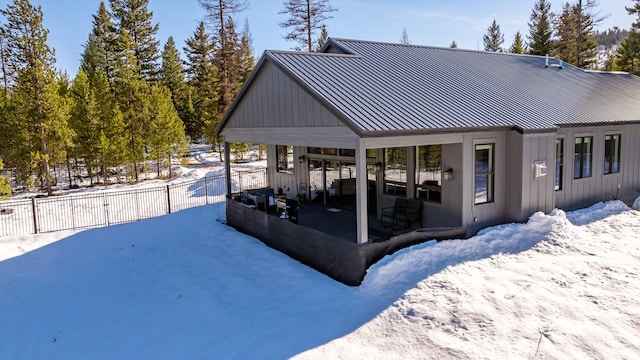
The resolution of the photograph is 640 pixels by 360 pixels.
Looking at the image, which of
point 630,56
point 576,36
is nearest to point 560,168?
point 630,56

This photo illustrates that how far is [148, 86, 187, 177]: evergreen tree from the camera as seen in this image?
28172mm

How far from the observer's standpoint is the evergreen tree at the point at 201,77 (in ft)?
111

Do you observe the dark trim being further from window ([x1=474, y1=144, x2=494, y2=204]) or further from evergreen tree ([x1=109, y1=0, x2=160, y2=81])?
evergreen tree ([x1=109, y1=0, x2=160, y2=81])

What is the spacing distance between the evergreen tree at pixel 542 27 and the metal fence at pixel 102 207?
28365 mm

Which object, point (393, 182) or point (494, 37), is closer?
point (393, 182)

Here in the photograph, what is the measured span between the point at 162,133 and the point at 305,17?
44.3 feet

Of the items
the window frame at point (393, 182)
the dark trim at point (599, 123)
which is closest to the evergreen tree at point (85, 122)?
the window frame at point (393, 182)

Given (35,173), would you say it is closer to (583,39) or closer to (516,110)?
(516,110)

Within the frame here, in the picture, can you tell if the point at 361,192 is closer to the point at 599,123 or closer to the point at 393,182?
the point at 393,182

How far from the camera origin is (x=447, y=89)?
1166cm

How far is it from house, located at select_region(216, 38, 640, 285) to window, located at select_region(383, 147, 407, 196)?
3 cm

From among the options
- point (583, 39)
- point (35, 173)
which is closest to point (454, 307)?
point (35, 173)

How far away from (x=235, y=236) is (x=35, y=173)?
65.2 feet

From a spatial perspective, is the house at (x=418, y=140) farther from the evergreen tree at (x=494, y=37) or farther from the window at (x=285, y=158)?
the evergreen tree at (x=494, y=37)
